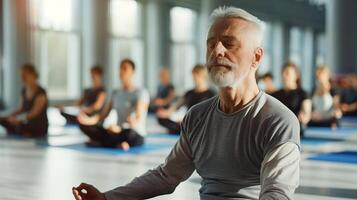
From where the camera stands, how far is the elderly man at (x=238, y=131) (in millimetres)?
1671

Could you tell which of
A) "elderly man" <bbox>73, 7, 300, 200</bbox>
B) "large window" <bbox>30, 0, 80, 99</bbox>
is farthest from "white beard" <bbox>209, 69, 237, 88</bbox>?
"large window" <bbox>30, 0, 80, 99</bbox>

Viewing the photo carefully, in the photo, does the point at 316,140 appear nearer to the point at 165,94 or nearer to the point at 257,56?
the point at 165,94

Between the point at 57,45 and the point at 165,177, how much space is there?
37.7 ft

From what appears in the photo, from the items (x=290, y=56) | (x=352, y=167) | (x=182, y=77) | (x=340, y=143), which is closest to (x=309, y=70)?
(x=290, y=56)

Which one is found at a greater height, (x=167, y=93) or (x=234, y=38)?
(x=234, y=38)

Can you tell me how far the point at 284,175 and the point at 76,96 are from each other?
12.0m

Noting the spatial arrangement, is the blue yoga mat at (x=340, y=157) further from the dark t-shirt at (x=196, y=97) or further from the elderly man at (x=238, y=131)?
the elderly man at (x=238, y=131)

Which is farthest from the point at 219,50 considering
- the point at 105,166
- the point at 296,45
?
the point at 296,45

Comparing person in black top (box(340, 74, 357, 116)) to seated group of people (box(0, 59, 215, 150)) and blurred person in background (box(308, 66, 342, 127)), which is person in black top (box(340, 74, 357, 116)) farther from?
seated group of people (box(0, 59, 215, 150))

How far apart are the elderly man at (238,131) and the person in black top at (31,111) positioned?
5.71 metres

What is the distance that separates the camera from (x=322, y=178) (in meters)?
4.55

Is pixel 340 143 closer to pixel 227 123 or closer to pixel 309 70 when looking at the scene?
pixel 227 123

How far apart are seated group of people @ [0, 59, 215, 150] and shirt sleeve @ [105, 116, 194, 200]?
4076 mm

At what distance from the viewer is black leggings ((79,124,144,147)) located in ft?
20.6
